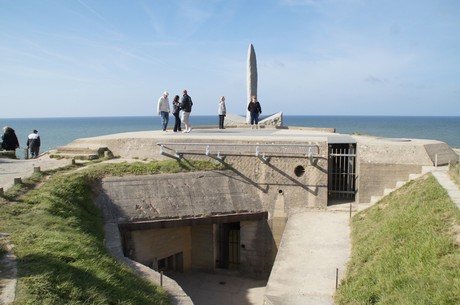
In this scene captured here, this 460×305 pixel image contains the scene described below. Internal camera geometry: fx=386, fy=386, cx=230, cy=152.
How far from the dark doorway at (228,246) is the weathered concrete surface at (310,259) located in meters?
3.15

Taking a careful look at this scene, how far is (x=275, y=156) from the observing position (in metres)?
13.1

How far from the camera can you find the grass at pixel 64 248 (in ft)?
18.2

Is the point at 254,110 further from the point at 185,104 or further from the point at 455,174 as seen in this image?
the point at 455,174

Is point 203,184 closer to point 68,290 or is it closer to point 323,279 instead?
point 323,279

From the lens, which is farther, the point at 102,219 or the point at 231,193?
the point at 231,193

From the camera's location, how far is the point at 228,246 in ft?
49.0

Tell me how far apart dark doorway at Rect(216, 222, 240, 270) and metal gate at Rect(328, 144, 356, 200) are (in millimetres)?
3887

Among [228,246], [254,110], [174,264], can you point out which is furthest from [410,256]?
[254,110]

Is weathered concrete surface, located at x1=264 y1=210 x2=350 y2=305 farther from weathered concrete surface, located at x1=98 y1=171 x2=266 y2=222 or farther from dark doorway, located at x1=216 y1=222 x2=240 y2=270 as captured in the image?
dark doorway, located at x1=216 y1=222 x2=240 y2=270

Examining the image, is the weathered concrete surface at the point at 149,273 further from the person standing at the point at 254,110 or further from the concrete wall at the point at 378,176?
the person standing at the point at 254,110

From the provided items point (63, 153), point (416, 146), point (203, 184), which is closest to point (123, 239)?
point (203, 184)

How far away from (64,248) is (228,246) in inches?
339

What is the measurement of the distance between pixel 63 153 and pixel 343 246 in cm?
1087

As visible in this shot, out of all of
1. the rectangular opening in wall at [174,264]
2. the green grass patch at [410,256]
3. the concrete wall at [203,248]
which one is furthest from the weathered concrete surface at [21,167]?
the green grass patch at [410,256]
